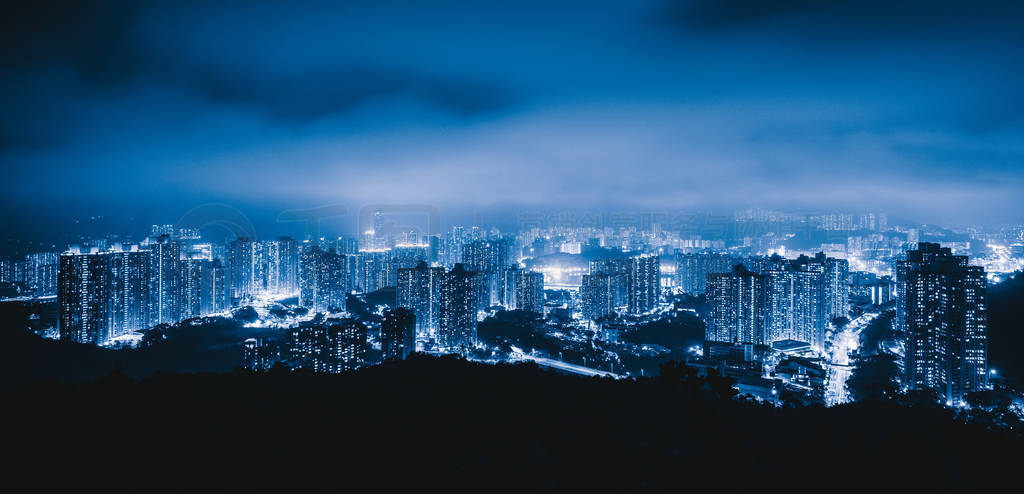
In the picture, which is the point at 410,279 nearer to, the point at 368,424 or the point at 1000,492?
the point at 368,424

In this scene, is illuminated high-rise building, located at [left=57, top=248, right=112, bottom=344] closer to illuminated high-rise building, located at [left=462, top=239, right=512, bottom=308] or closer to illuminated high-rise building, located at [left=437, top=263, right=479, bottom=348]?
illuminated high-rise building, located at [left=437, top=263, right=479, bottom=348]

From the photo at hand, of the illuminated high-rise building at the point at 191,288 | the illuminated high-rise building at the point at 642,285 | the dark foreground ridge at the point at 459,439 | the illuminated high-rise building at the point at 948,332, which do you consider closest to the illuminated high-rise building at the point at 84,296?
the illuminated high-rise building at the point at 191,288

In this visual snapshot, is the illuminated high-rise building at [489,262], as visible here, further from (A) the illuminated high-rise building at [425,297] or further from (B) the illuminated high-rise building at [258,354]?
(B) the illuminated high-rise building at [258,354]

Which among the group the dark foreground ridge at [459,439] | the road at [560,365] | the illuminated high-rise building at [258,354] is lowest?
the road at [560,365]

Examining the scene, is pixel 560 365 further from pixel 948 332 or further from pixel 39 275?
pixel 39 275

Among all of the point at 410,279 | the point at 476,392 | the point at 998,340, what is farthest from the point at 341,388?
the point at 998,340

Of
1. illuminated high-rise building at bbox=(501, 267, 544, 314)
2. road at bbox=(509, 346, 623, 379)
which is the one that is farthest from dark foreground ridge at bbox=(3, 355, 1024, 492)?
illuminated high-rise building at bbox=(501, 267, 544, 314)
